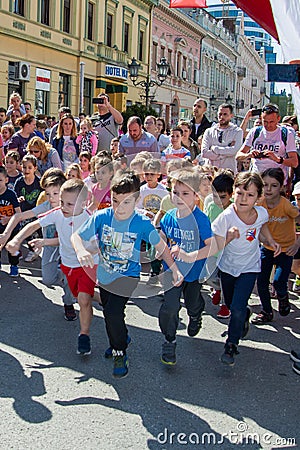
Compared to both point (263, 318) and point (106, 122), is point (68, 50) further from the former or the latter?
point (263, 318)

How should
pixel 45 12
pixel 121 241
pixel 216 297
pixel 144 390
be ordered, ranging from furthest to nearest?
pixel 45 12 → pixel 216 297 → pixel 121 241 → pixel 144 390

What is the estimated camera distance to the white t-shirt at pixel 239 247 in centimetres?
442

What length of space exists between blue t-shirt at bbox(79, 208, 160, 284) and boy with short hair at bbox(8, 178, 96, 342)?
0.27 meters

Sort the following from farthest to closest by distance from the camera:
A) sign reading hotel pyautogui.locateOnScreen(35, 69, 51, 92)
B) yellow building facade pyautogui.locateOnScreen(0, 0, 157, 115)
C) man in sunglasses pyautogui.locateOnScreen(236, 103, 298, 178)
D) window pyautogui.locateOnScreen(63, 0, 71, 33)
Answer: window pyautogui.locateOnScreen(63, 0, 71, 33) → sign reading hotel pyautogui.locateOnScreen(35, 69, 51, 92) → yellow building facade pyautogui.locateOnScreen(0, 0, 157, 115) → man in sunglasses pyautogui.locateOnScreen(236, 103, 298, 178)

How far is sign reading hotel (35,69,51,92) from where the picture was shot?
22669mm

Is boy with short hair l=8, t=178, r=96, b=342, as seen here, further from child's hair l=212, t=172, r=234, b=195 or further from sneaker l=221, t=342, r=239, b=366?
child's hair l=212, t=172, r=234, b=195

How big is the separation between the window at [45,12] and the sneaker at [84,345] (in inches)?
835

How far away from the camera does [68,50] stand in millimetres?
24984

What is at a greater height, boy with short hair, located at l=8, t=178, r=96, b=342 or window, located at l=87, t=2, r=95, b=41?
window, located at l=87, t=2, r=95, b=41

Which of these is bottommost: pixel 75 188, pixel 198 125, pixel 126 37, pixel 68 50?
pixel 75 188

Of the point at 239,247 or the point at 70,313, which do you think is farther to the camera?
the point at 70,313

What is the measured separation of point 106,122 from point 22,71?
44.1 ft

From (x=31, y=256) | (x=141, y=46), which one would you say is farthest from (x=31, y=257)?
(x=141, y=46)

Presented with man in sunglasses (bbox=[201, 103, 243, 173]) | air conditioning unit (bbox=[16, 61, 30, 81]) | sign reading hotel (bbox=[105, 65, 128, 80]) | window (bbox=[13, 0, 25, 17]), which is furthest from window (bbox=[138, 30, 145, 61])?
man in sunglasses (bbox=[201, 103, 243, 173])
